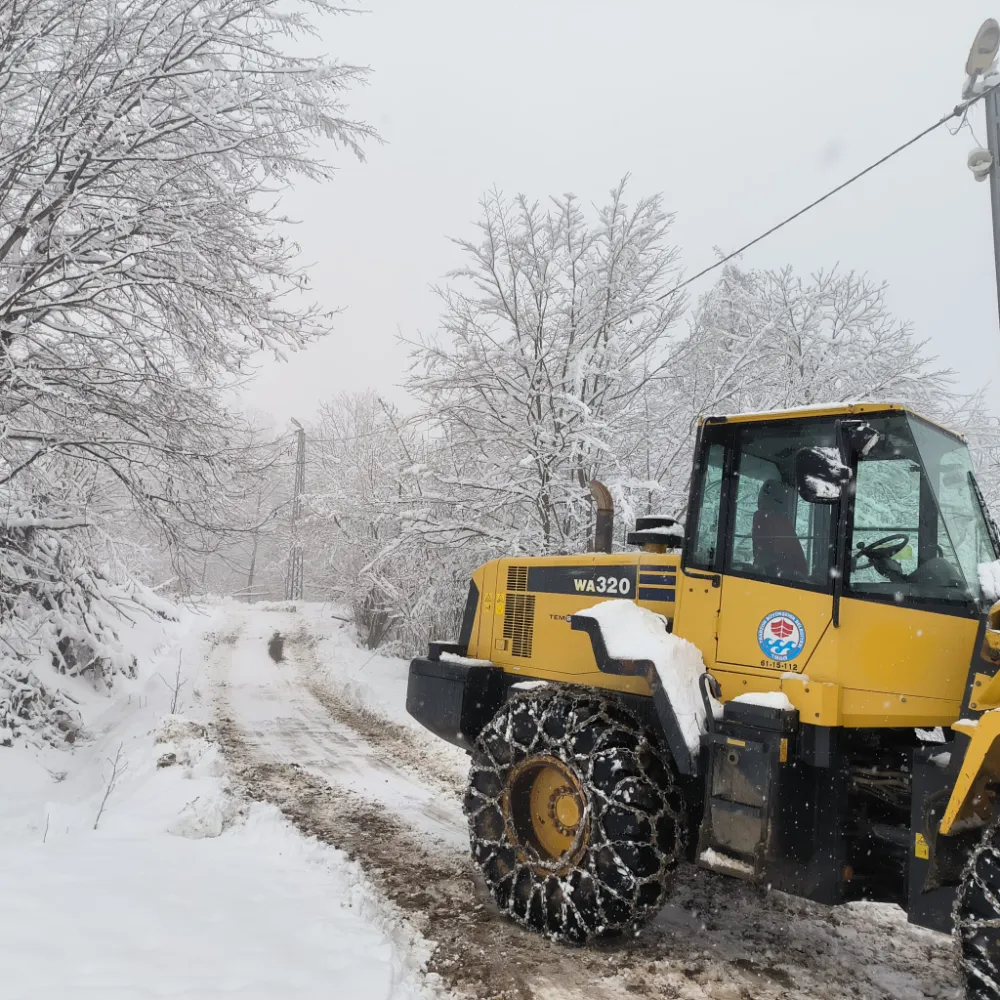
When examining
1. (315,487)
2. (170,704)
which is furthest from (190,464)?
(315,487)

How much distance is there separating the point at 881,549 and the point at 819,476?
0.49 metres

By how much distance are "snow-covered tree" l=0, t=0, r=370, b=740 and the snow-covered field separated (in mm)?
2472

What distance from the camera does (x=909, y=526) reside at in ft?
11.1

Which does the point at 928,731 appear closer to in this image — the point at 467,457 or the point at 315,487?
the point at 467,457

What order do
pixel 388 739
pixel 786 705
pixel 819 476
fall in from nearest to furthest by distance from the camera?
pixel 819 476, pixel 786 705, pixel 388 739

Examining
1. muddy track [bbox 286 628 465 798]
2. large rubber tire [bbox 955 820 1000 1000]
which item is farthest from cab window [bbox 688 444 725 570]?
muddy track [bbox 286 628 465 798]

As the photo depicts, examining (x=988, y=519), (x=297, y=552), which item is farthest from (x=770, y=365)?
(x=297, y=552)

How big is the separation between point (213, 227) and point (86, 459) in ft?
7.98

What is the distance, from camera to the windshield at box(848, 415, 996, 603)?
10.7 ft

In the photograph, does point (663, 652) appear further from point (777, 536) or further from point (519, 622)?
point (519, 622)

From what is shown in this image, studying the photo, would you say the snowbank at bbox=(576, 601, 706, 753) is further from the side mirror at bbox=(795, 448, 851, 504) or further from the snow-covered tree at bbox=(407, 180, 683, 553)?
the snow-covered tree at bbox=(407, 180, 683, 553)

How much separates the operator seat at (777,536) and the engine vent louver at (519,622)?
1726mm

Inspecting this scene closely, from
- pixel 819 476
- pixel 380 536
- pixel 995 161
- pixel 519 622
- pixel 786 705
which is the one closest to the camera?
pixel 819 476

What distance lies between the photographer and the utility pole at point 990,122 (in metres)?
6.37
